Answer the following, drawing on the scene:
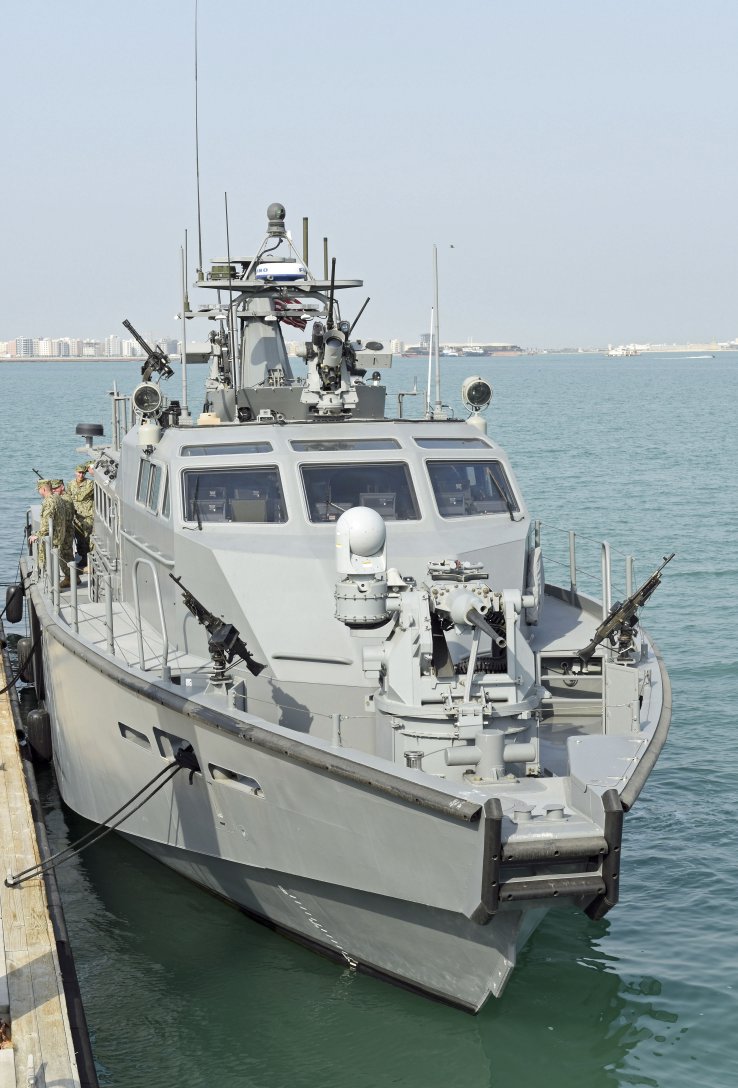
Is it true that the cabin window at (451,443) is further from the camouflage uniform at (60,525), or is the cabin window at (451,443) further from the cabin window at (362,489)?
the camouflage uniform at (60,525)

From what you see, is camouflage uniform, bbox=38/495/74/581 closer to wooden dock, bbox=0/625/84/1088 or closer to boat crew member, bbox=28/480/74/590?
boat crew member, bbox=28/480/74/590

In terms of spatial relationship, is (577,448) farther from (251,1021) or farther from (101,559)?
(251,1021)

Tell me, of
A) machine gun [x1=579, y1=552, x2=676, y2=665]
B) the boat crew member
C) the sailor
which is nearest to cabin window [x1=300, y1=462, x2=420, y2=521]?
machine gun [x1=579, y1=552, x2=676, y2=665]

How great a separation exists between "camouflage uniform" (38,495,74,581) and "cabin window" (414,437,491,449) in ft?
15.0

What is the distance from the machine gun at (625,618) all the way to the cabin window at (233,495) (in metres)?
2.38

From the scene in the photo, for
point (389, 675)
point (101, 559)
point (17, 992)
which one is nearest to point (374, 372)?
point (101, 559)

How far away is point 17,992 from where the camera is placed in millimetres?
7262

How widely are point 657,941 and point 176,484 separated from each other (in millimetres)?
4792

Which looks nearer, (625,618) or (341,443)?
(625,618)

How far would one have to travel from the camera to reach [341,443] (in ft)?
33.9

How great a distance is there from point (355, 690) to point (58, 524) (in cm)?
615

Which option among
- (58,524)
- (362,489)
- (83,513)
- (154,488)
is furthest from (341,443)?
(83,513)

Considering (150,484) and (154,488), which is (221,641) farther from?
(150,484)

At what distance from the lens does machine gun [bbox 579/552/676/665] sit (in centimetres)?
894
